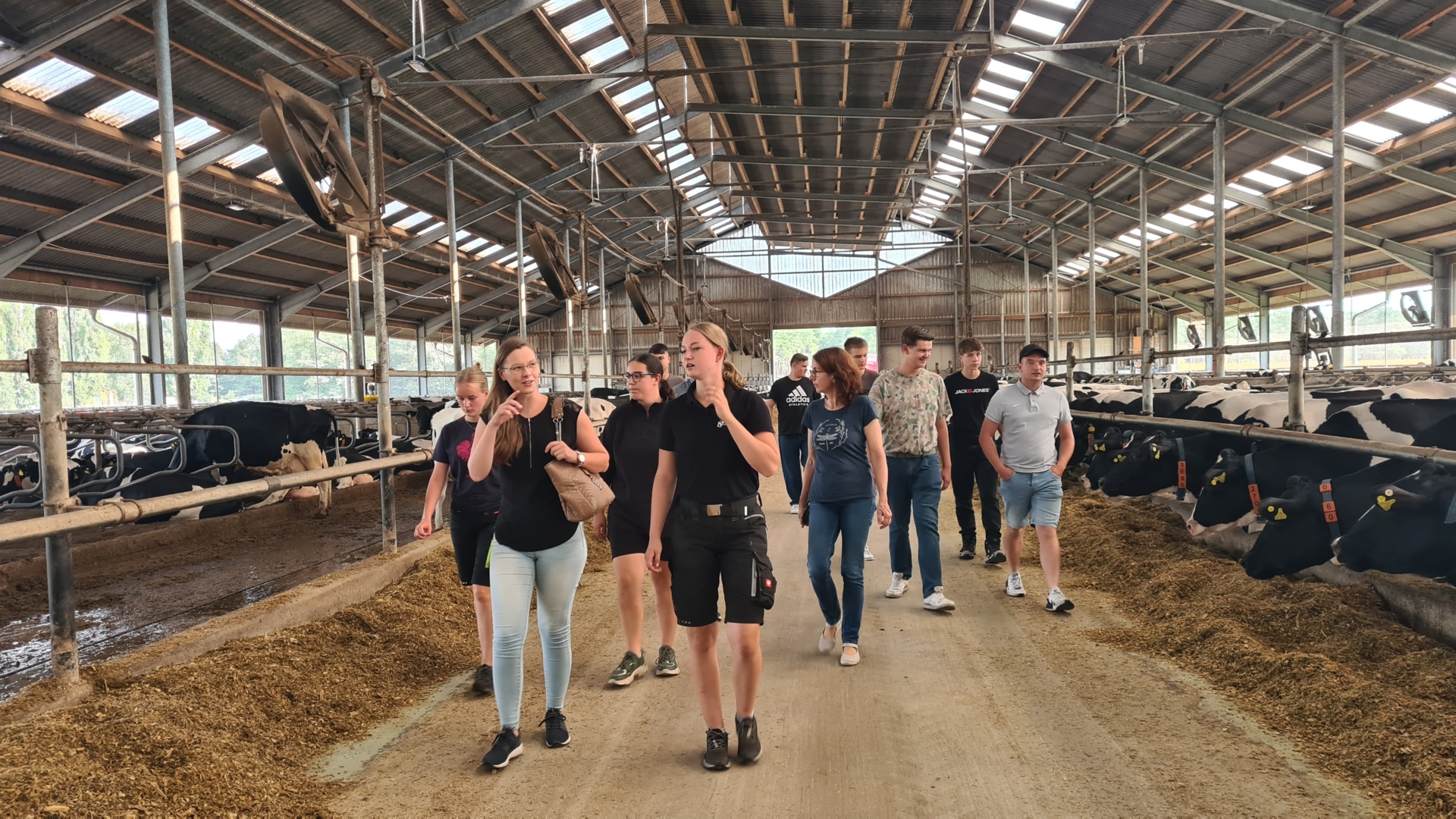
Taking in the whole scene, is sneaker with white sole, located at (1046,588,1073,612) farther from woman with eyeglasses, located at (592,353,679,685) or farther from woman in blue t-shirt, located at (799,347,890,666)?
woman with eyeglasses, located at (592,353,679,685)

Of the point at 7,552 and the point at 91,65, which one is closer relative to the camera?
the point at 7,552

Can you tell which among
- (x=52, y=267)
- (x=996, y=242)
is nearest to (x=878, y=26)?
(x=52, y=267)

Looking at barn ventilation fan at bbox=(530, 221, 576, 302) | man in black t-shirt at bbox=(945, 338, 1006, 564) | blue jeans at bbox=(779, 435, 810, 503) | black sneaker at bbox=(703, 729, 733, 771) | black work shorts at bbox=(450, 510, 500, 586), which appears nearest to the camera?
black sneaker at bbox=(703, 729, 733, 771)

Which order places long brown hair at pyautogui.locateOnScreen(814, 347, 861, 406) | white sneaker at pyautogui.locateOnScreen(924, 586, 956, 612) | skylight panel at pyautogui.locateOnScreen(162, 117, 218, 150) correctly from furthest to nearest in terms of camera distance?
1. skylight panel at pyautogui.locateOnScreen(162, 117, 218, 150)
2. white sneaker at pyautogui.locateOnScreen(924, 586, 956, 612)
3. long brown hair at pyautogui.locateOnScreen(814, 347, 861, 406)

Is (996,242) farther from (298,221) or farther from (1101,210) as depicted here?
(298,221)

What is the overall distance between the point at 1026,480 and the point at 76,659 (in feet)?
15.1

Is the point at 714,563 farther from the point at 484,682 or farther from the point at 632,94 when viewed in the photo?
the point at 632,94

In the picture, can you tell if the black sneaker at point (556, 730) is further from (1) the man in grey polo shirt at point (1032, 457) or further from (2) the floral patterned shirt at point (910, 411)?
(1) the man in grey polo shirt at point (1032, 457)

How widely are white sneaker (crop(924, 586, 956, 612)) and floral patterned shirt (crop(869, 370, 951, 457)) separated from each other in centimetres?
82

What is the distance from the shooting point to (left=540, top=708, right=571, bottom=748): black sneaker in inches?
126

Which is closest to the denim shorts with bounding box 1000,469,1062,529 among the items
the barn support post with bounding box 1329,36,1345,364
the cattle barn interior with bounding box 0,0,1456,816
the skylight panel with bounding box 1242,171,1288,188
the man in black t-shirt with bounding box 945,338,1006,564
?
the cattle barn interior with bounding box 0,0,1456,816

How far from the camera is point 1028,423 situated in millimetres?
5102

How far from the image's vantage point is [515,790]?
2.87 metres

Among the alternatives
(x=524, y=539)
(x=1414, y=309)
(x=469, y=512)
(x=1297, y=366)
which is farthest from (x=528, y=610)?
(x=1414, y=309)
